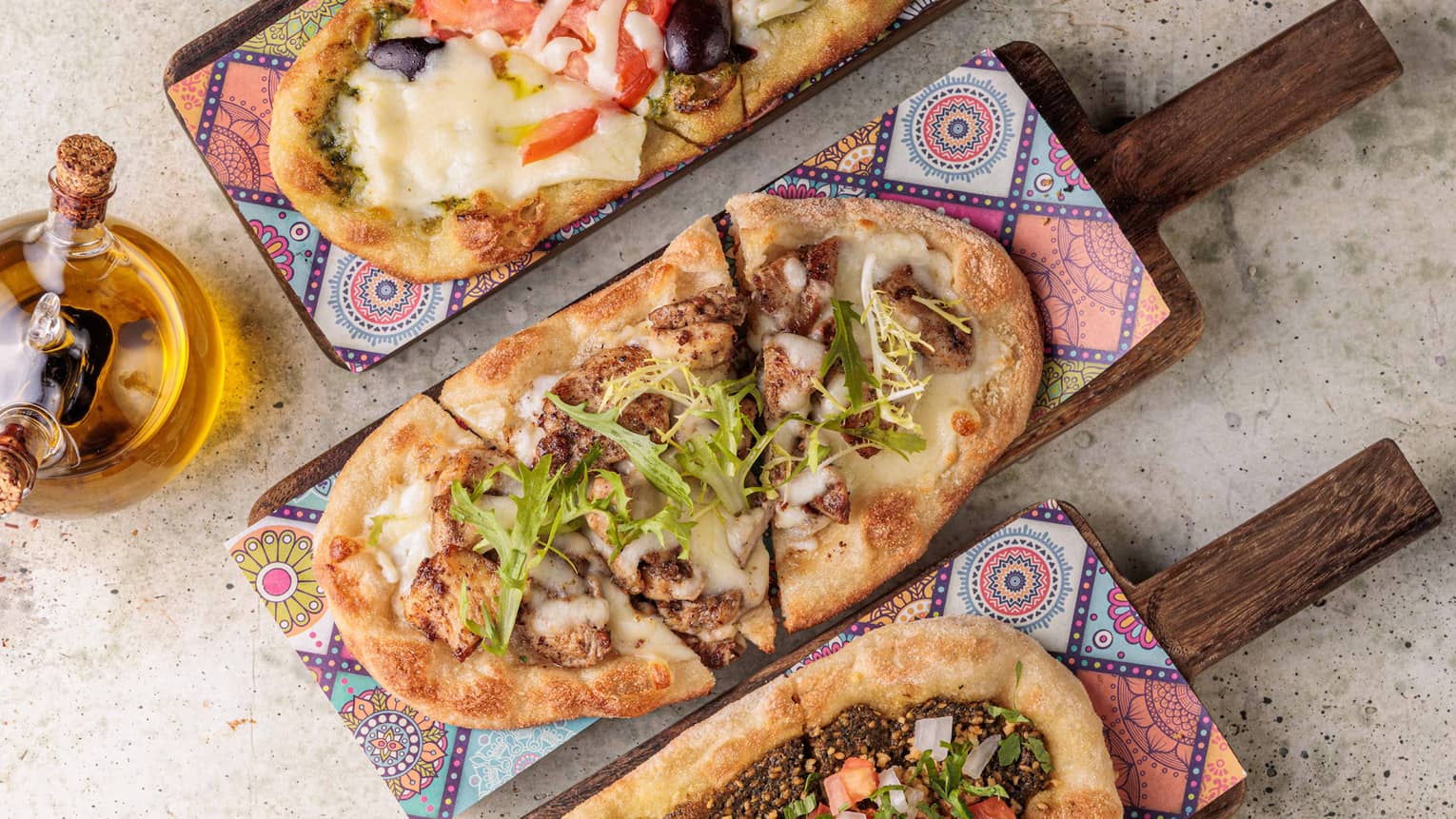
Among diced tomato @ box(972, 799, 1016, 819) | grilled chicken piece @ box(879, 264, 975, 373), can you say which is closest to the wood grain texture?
grilled chicken piece @ box(879, 264, 975, 373)

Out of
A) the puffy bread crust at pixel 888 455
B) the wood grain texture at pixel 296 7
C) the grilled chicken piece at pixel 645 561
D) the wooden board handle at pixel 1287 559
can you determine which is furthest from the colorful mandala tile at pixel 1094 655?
the wood grain texture at pixel 296 7

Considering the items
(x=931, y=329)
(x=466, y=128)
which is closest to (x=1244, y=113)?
(x=931, y=329)

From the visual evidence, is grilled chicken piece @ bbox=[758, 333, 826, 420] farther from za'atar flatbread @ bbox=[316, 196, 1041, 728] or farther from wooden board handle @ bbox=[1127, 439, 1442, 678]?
wooden board handle @ bbox=[1127, 439, 1442, 678]

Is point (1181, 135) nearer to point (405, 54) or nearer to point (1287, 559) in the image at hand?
point (1287, 559)

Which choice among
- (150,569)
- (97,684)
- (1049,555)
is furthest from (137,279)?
(1049,555)

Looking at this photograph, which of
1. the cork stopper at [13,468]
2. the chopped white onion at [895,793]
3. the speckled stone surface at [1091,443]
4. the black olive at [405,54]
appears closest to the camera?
the cork stopper at [13,468]

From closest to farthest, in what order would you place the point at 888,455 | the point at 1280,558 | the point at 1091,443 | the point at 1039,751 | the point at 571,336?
the point at 1039,751 < the point at 888,455 < the point at 571,336 < the point at 1280,558 < the point at 1091,443

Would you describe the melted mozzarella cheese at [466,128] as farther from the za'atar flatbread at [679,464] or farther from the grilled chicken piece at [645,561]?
the grilled chicken piece at [645,561]
